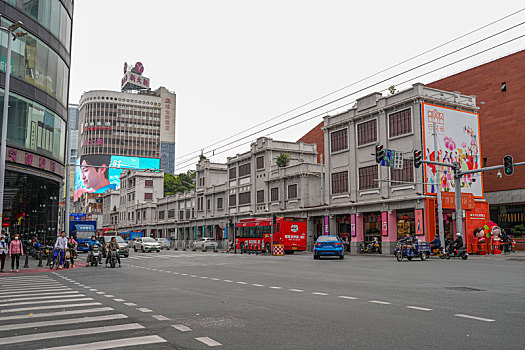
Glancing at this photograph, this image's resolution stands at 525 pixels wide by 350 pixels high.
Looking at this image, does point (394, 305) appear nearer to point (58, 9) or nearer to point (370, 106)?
point (58, 9)

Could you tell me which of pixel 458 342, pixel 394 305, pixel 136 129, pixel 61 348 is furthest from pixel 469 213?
pixel 136 129

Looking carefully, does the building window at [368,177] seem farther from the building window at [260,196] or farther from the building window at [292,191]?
the building window at [260,196]

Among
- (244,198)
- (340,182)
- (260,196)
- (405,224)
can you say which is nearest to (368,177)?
(340,182)

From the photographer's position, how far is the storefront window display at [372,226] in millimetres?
42775

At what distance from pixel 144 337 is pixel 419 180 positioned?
3427cm

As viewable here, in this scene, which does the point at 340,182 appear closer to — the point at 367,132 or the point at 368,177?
the point at 368,177

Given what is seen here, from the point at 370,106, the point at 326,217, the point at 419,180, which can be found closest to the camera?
the point at 419,180

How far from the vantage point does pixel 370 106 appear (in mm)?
43438

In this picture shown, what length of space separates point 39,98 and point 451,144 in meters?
32.1

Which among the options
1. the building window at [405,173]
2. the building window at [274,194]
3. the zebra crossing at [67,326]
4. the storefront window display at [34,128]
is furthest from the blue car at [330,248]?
the building window at [274,194]

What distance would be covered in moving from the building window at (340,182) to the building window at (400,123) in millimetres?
6859

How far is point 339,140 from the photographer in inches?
1861

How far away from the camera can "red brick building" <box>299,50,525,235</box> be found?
159 ft

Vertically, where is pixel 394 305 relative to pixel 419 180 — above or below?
below
